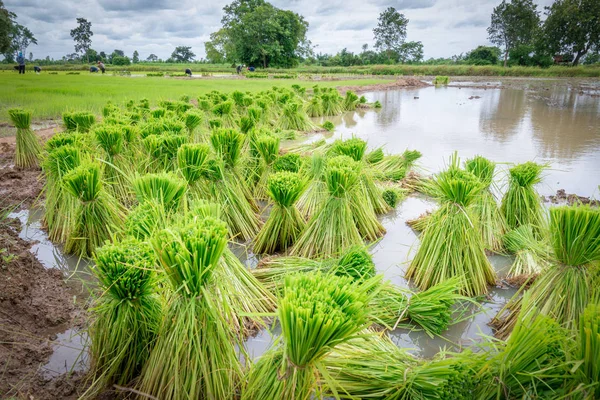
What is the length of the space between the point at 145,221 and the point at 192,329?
2.96 feet

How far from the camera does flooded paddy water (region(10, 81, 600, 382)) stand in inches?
113

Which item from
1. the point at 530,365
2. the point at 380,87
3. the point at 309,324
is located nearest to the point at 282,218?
the point at 309,324

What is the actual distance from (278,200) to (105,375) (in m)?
2.17

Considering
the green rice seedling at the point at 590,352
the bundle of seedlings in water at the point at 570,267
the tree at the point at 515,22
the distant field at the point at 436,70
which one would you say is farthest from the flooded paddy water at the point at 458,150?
the tree at the point at 515,22

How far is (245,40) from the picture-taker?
52438 millimetres

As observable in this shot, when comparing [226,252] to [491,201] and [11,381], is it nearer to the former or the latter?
[11,381]

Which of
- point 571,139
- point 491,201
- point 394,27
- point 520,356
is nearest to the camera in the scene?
point 520,356

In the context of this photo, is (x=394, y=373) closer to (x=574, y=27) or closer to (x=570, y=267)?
(x=570, y=267)

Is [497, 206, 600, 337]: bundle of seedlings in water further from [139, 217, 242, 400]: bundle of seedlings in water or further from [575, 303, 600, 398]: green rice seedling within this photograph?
[139, 217, 242, 400]: bundle of seedlings in water

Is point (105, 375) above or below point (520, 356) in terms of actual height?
below

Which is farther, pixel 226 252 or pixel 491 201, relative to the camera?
pixel 491 201

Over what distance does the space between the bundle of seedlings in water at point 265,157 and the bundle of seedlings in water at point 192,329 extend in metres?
3.05

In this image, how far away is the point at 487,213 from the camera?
4.21 metres

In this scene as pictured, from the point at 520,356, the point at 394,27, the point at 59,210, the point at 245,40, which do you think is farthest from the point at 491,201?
the point at 394,27
